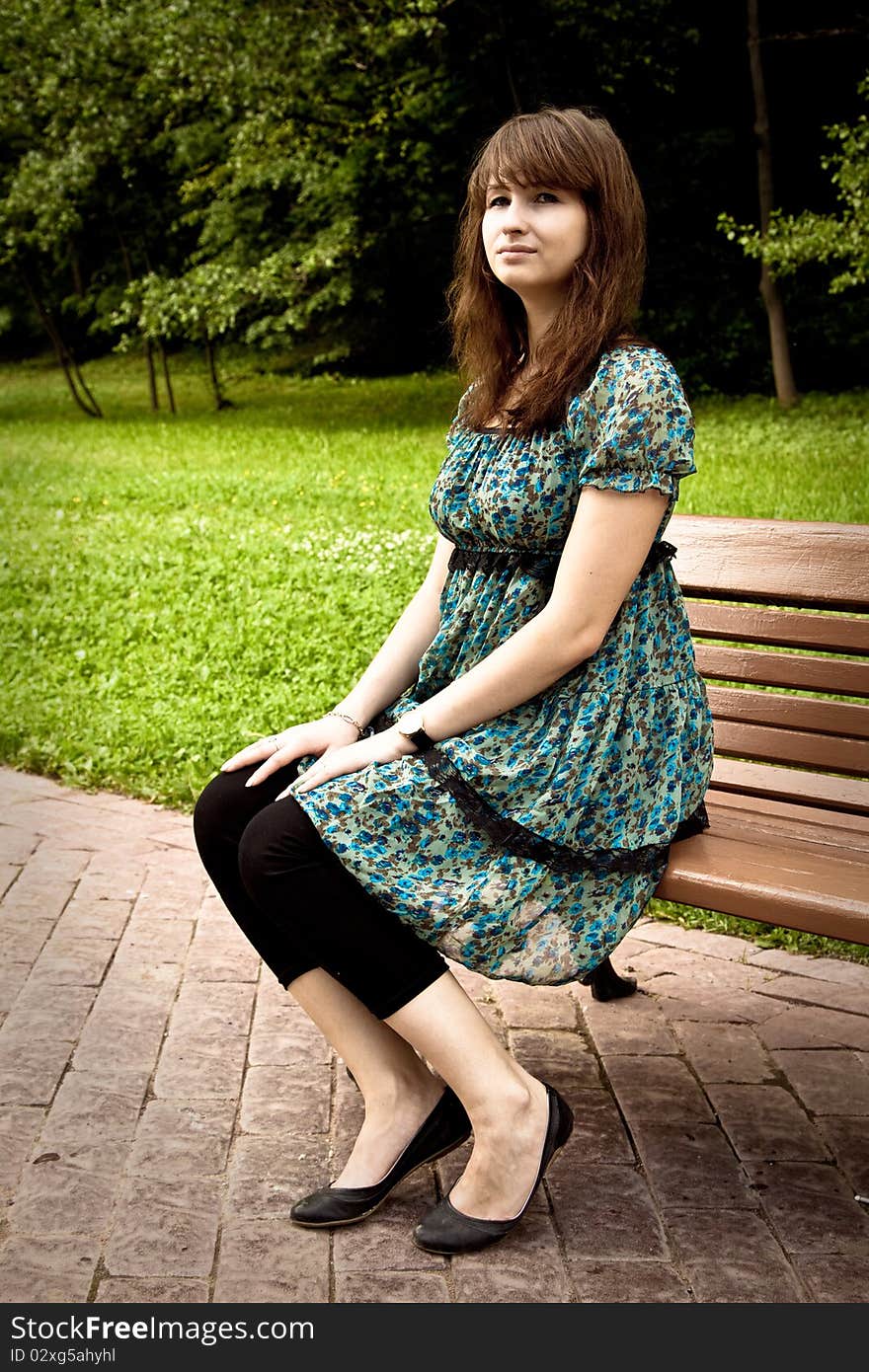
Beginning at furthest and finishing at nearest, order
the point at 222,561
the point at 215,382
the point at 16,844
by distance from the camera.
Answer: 1. the point at 215,382
2. the point at 222,561
3. the point at 16,844

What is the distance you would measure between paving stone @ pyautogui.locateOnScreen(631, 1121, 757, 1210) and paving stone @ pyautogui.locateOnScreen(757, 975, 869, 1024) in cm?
65

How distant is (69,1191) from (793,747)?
1.70m

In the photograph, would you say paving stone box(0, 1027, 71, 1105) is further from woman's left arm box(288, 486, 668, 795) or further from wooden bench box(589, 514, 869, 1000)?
wooden bench box(589, 514, 869, 1000)

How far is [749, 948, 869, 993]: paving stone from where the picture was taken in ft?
11.3

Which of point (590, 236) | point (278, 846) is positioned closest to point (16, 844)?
point (278, 846)

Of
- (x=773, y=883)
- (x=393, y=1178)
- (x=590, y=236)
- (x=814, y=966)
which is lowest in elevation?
(x=814, y=966)

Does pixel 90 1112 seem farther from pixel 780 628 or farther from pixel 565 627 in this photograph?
pixel 780 628

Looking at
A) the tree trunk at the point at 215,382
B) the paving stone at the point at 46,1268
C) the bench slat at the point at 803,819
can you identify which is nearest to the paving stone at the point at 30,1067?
the paving stone at the point at 46,1268

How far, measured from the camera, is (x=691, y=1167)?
104 inches

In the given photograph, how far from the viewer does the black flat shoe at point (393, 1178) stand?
8.03ft

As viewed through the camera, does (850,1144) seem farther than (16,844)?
No

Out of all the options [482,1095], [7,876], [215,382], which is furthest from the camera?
[215,382]

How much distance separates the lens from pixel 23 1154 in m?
2.68

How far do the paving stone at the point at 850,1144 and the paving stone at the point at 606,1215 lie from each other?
396 mm
